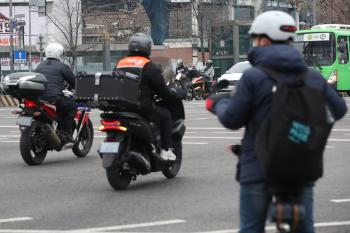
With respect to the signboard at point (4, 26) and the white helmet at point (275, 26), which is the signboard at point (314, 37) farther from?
the signboard at point (4, 26)

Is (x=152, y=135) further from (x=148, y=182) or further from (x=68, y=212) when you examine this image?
(x=68, y=212)

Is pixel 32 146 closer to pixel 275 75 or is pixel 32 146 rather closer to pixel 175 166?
pixel 175 166

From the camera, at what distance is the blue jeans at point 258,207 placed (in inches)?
191

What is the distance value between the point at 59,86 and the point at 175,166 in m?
2.80

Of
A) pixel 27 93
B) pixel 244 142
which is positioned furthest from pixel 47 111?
pixel 244 142

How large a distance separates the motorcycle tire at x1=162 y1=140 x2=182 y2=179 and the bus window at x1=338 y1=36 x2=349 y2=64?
88.9 feet

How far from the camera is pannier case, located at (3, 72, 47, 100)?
1256 cm

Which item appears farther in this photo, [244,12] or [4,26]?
[244,12]

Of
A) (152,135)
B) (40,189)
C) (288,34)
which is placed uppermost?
(288,34)

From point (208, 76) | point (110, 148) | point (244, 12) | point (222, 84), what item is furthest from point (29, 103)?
point (244, 12)

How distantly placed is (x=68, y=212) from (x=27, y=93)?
13.7 ft

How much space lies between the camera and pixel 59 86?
13.2 metres

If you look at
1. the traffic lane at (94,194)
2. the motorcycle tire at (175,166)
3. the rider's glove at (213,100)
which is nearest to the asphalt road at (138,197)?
the traffic lane at (94,194)

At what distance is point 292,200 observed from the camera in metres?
4.76
